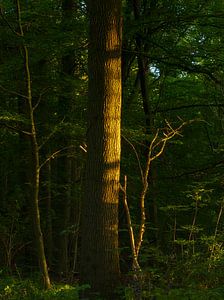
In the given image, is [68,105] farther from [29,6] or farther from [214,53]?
[214,53]

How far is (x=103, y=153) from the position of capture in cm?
678

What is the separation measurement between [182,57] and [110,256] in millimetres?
5107

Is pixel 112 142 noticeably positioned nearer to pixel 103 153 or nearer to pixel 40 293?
pixel 103 153

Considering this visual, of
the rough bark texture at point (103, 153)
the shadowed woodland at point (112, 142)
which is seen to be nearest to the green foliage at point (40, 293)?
the shadowed woodland at point (112, 142)

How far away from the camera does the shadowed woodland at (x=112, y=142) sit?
6570 mm

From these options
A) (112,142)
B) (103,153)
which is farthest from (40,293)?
(112,142)

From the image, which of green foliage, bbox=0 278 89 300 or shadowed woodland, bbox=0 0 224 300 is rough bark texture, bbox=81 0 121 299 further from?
green foliage, bbox=0 278 89 300

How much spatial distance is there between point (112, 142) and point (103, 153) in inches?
7.7

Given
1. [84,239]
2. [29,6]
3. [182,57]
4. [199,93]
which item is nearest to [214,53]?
[182,57]

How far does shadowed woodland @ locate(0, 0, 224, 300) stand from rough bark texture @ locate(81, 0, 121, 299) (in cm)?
1

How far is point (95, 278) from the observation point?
6594 millimetres

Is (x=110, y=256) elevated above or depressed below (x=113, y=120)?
below

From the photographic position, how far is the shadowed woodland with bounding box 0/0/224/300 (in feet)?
21.6

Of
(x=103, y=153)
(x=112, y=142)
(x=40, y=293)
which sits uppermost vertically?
(x=112, y=142)
